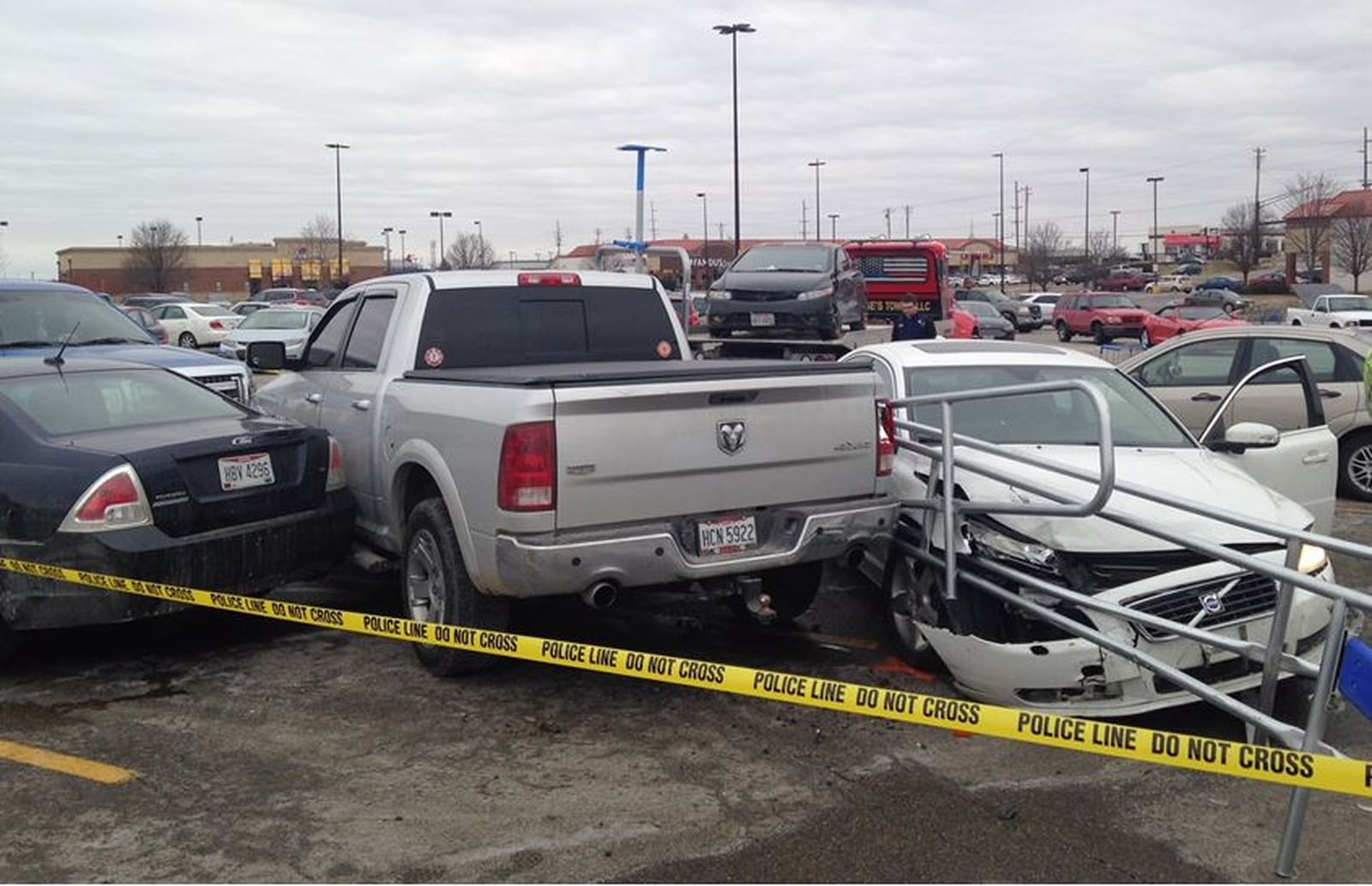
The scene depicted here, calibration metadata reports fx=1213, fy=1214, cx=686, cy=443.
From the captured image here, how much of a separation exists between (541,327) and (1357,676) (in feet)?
15.3

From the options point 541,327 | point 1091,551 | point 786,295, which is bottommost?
point 1091,551

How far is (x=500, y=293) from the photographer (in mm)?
7020

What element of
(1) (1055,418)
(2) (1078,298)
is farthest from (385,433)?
(2) (1078,298)

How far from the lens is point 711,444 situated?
540 cm

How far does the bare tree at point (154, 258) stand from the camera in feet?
271

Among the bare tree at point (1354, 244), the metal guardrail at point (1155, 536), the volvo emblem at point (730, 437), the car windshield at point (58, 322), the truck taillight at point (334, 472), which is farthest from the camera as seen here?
the bare tree at point (1354, 244)

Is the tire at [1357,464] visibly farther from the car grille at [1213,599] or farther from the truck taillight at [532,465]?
the truck taillight at [532,465]

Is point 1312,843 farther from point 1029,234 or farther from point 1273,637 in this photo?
point 1029,234

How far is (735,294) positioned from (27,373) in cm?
1104

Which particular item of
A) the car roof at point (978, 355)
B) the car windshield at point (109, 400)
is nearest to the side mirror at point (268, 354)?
the car windshield at point (109, 400)

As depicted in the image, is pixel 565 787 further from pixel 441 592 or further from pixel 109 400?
pixel 109 400

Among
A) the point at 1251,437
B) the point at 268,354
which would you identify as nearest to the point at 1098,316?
the point at 1251,437

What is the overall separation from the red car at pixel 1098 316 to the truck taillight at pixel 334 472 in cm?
3281

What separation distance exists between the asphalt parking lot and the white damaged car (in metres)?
0.30
